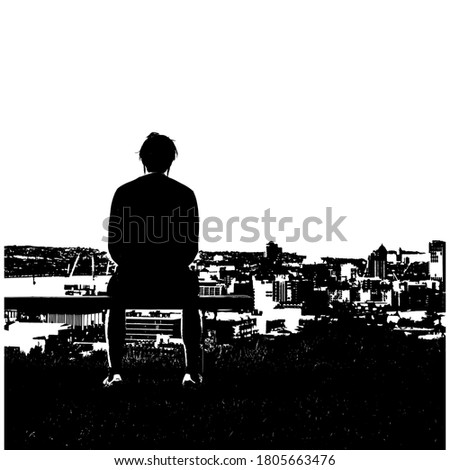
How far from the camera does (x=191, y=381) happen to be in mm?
4891

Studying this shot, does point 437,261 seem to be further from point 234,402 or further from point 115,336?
point 115,336

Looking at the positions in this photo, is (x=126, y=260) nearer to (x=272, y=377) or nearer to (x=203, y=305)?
(x=203, y=305)

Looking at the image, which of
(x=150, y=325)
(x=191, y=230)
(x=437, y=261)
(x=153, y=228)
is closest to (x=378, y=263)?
(x=437, y=261)

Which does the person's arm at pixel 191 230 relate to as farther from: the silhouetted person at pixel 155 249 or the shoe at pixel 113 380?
the shoe at pixel 113 380

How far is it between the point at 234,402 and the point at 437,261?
244 cm

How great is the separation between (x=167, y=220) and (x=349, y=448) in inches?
81.6

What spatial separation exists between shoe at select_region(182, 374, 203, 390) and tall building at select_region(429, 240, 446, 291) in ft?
7.84

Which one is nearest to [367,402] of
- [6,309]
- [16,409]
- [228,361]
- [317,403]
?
[317,403]

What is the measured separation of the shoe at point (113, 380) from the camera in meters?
4.88

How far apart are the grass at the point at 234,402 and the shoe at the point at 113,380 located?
6 cm

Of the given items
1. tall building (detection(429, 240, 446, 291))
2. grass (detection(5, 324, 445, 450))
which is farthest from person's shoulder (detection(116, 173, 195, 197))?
tall building (detection(429, 240, 446, 291))

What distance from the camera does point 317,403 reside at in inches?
185

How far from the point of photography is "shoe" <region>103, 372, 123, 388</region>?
4.88m

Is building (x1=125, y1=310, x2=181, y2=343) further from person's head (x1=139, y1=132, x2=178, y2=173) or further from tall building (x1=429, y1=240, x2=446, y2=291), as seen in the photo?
tall building (x1=429, y1=240, x2=446, y2=291)
